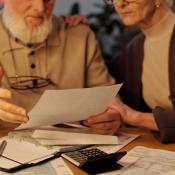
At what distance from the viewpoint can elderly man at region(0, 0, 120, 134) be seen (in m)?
1.70

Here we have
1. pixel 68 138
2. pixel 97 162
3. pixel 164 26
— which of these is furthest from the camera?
pixel 164 26

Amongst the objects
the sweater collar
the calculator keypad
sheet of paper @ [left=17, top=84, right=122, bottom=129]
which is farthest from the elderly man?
the calculator keypad

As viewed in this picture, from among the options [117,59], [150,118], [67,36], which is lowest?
[150,118]

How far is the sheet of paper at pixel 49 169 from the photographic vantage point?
995 millimetres

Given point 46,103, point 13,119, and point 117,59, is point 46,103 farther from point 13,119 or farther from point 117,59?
point 117,59

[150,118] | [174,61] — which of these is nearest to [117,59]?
[174,61]

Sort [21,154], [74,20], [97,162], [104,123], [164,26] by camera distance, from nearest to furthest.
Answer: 1. [97,162]
2. [21,154]
3. [104,123]
4. [164,26]
5. [74,20]

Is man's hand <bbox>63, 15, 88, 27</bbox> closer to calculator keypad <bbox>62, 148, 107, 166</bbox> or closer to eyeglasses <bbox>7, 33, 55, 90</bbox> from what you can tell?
eyeglasses <bbox>7, 33, 55, 90</bbox>

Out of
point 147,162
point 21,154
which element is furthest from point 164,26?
point 21,154

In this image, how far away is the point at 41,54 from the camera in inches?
68.6

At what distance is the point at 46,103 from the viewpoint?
111 cm

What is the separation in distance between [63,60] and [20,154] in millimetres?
733

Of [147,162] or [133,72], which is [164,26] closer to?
[133,72]

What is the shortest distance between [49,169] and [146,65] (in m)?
0.85
